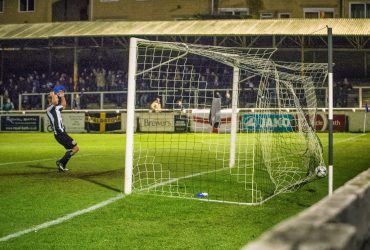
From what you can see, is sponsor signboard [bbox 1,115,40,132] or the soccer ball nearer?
the soccer ball

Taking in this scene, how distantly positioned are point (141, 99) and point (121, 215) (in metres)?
23.7

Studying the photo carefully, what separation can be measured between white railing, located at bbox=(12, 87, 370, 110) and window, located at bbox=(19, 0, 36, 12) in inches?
589

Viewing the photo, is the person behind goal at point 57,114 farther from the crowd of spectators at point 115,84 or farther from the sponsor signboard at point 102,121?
the sponsor signboard at point 102,121

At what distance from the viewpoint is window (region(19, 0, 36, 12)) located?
45312 mm

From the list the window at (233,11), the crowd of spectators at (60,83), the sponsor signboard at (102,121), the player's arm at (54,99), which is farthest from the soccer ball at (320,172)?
the window at (233,11)

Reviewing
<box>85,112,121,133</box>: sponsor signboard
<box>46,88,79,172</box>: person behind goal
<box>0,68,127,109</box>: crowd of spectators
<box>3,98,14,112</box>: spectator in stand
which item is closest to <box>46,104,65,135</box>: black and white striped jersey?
<box>46,88,79,172</box>: person behind goal

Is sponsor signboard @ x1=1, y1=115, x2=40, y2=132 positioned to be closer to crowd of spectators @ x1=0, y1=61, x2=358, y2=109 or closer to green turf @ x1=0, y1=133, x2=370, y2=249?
crowd of spectators @ x1=0, y1=61, x2=358, y2=109

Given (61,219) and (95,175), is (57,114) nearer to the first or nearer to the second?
(95,175)

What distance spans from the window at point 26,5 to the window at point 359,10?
27130 mm

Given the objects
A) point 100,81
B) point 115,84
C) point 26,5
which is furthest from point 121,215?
point 26,5

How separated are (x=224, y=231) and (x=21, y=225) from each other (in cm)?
249

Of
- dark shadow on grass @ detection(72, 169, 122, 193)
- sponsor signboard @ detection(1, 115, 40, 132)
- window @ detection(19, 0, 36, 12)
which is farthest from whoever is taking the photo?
window @ detection(19, 0, 36, 12)

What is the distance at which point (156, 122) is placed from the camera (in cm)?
2828

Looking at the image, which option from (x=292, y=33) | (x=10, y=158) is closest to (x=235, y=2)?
(x=292, y=33)
